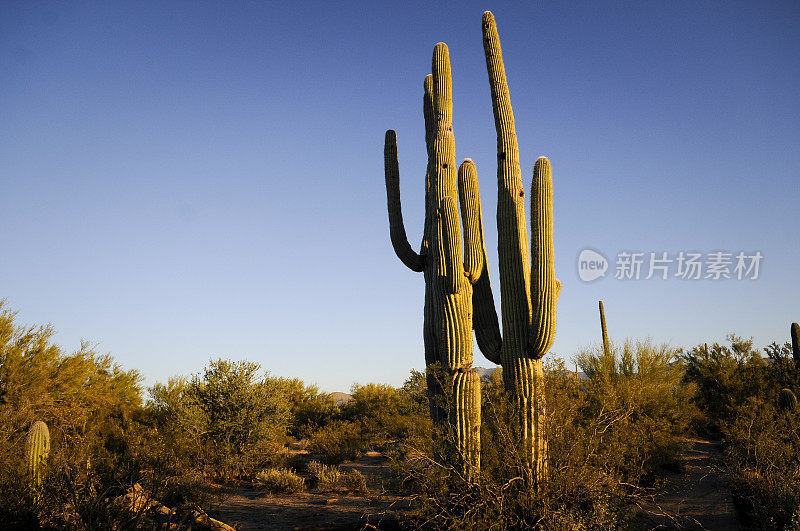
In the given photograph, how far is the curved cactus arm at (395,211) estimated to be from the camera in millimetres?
8914

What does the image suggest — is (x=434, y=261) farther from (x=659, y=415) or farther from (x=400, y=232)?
(x=659, y=415)

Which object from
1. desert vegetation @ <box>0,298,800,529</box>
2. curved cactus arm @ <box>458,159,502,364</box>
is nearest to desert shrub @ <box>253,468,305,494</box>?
desert vegetation @ <box>0,298,800,529</box>

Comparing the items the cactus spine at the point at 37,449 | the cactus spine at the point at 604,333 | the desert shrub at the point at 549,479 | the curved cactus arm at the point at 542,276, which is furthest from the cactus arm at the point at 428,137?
the cactus spine at the point at 604,333

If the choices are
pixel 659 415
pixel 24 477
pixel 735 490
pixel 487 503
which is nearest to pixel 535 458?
pixel 487 503

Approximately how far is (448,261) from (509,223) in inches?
43.5

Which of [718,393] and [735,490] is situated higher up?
[718,393]

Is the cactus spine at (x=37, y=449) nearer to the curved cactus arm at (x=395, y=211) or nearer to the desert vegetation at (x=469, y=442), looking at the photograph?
the desert vegetation at (x=469, y=442)

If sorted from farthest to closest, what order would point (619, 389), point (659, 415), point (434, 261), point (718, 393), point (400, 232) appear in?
point (718, 393) < point (659, 415) < point (619, 389) < point (400, 232) < point (434, 261)

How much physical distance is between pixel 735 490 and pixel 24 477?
11.4 meters

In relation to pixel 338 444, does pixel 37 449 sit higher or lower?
higher

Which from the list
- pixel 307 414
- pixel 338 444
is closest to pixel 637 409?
pixel 338 444

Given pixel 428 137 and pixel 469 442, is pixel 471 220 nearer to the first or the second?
pixel 428 137

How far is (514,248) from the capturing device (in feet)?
26.1

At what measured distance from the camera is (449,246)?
26.3 feet
